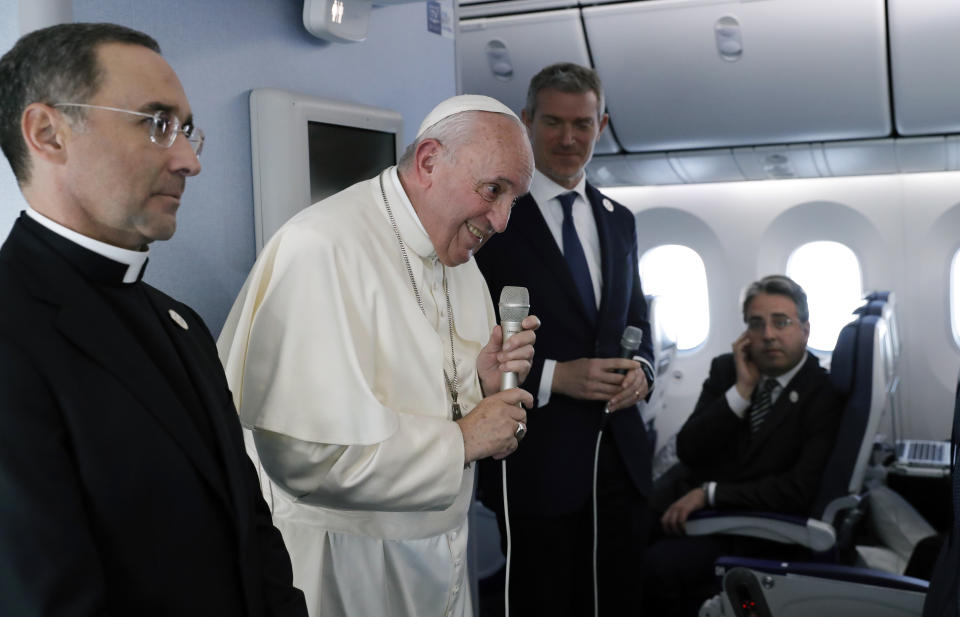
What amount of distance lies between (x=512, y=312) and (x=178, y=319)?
2.65ft

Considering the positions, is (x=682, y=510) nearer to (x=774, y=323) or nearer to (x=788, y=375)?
(x=788, y=375)

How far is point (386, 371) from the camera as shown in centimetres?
214

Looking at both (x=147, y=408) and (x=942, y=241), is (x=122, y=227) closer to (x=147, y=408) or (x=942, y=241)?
(x=147, y=408)

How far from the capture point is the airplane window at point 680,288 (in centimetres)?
774

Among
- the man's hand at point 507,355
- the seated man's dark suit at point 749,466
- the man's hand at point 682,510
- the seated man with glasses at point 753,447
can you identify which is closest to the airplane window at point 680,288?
the seated man with glasses at point 753,447

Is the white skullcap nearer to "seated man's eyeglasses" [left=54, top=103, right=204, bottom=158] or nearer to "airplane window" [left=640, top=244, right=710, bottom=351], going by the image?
"seated man's eyeglasses" [left=54, top=103, right=204, bottom=158]

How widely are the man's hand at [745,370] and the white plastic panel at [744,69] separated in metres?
1.59

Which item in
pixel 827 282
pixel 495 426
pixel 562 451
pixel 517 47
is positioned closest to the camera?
pixel 495 426

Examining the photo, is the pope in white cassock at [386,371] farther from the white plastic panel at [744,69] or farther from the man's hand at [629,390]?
the white plastic panel at [744,69]

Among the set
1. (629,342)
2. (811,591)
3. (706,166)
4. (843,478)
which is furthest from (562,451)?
(706,166)

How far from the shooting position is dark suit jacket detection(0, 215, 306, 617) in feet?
3.93

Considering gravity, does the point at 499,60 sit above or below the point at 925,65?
above

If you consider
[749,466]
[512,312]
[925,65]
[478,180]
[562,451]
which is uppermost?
[925,65]

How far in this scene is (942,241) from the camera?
22.6 feet
